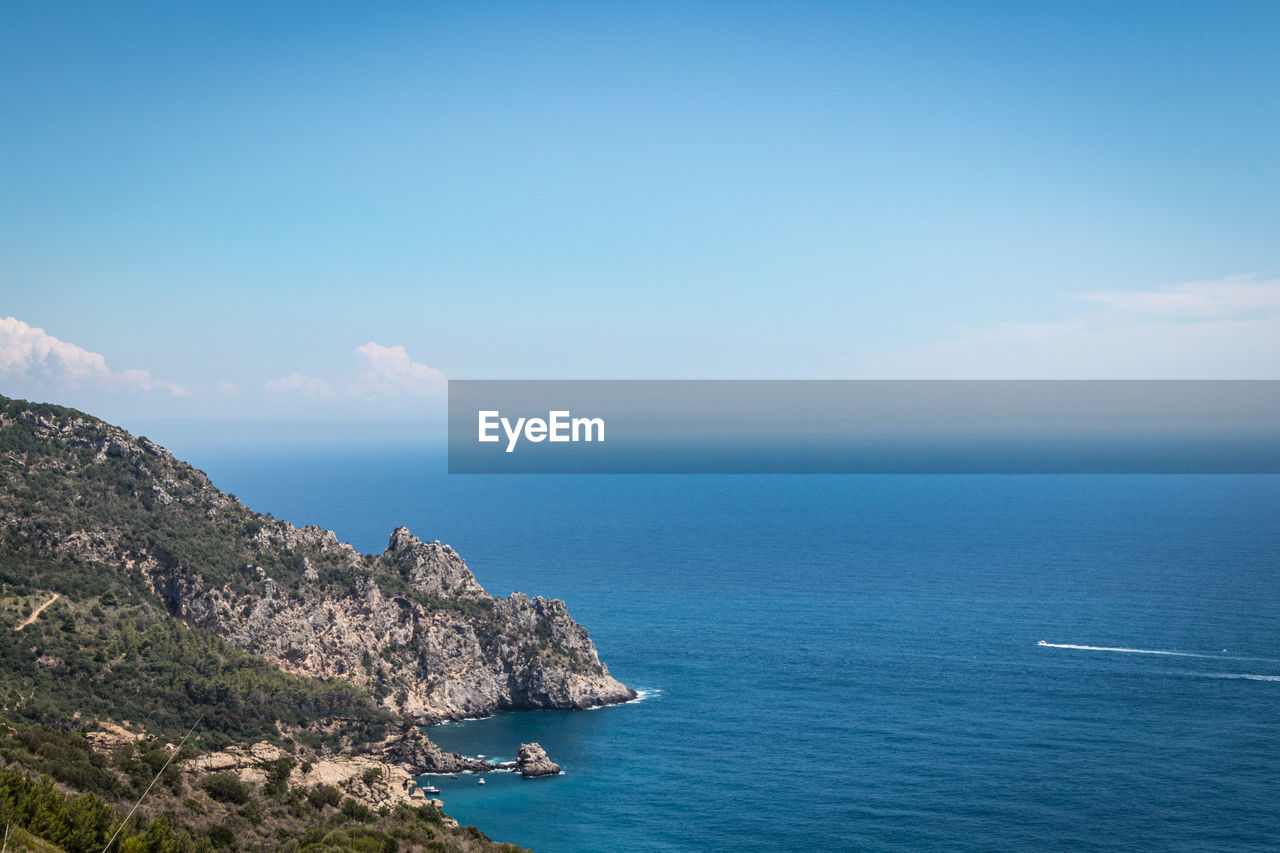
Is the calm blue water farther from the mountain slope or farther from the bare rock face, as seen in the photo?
the mountain slope

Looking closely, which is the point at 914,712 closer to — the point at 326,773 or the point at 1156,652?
the point at 1156,652

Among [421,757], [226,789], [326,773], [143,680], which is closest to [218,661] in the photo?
[143,680]

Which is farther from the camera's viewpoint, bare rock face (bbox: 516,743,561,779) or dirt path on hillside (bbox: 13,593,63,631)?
bare rock face (bbox: 516,743,561,779)

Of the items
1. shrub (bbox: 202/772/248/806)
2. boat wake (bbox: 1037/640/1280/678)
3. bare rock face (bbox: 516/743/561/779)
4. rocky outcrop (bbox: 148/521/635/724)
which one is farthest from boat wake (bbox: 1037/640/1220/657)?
shrub (bbox: 202/772/248/806)

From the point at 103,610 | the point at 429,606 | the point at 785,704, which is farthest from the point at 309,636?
the point at 785,704

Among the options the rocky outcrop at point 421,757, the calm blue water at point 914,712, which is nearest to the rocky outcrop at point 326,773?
the calm blue water at point 914,712

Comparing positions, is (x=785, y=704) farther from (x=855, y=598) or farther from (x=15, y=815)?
(x=15, y=815)
